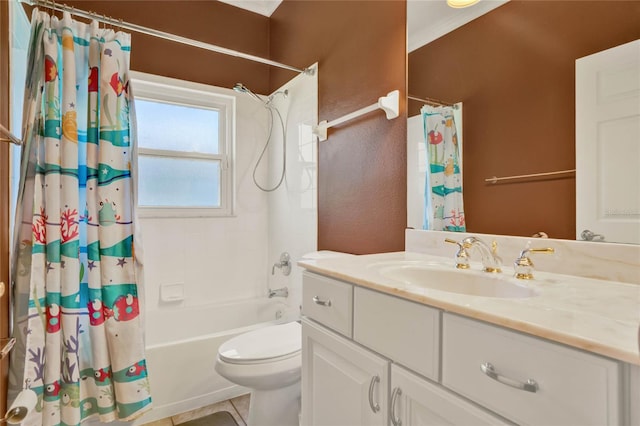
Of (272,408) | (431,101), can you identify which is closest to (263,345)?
(272,408)

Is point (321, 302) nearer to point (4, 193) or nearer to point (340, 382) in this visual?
point (340, 382)

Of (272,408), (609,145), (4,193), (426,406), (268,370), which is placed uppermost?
(609,145)

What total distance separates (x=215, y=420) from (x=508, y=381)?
5.86ft

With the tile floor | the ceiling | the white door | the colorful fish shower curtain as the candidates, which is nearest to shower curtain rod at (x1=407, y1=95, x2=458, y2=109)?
the ceiling

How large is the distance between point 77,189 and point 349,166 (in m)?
1.29

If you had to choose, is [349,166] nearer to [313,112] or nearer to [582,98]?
[313,112]

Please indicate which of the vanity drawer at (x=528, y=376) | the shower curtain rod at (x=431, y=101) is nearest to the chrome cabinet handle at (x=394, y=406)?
the vanity drawer at (x=528, y=376)

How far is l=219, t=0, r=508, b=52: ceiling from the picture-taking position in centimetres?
125

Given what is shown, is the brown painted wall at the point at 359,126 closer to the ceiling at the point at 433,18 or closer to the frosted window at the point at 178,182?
the ceiling at the point at 433,18

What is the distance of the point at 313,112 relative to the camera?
2.11 m

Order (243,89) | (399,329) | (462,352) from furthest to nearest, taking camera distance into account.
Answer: (243,89) < (399,329) < (462,352)

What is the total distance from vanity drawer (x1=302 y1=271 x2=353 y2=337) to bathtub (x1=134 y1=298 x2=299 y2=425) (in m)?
1.03

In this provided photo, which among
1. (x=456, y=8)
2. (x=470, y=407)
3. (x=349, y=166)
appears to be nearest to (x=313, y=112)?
(x=349, y=166)

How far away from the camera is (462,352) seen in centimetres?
67
